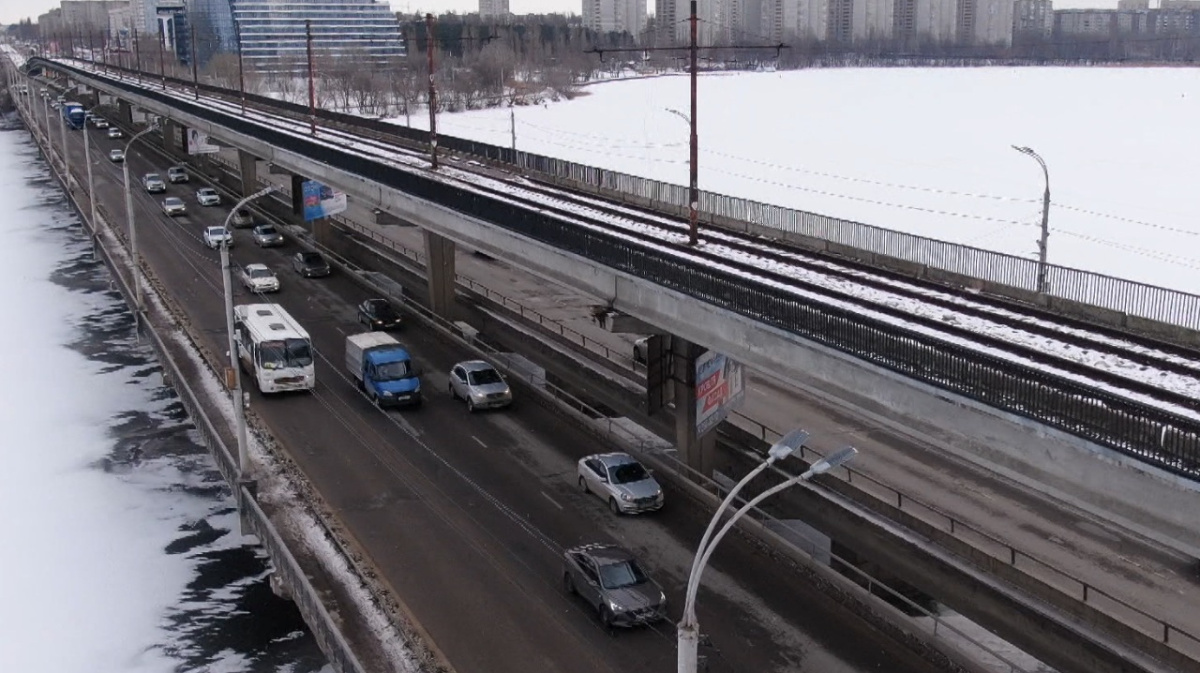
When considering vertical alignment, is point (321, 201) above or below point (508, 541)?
above

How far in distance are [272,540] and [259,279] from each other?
30.0 metres

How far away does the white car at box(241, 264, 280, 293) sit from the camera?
174 feet

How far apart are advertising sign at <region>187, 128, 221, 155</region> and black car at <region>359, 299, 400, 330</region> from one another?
39289 millimetres

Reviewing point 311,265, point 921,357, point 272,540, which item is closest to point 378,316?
point 311,265

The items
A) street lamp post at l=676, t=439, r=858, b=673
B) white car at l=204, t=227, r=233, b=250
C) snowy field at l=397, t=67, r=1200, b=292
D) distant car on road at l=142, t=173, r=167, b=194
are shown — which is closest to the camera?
street lamp post at l=676, t=439, r=858, b=673

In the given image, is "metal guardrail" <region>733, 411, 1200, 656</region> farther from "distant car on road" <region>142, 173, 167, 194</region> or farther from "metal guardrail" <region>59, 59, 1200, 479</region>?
"distant car on road" <region>142, 173, 167, 194</region>

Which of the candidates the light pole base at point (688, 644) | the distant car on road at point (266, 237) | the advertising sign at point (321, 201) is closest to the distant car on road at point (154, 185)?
the distant car on road at point (266, 237)

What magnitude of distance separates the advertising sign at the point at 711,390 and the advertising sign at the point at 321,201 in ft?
94.3

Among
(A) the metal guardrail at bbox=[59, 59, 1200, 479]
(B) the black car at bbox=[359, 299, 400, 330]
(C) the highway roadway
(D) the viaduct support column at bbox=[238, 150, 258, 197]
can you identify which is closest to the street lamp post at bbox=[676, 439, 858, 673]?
(A) the metal guardrail at bbox=[59, 59, 1200, 479]

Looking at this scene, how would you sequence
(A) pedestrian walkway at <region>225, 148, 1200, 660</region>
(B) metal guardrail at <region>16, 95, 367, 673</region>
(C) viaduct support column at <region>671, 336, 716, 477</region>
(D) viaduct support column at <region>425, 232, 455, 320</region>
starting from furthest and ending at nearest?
1. (D) viaduct support column at <region>425, 232, 455, 320</region>
2. (C) viaduct support column at <region>671, 336, 716, 477</region>
3. (A) pedestrian walkway at <region>225, 148, 1200, 660</region>
4. (B) metal guardrail at <region>16, 95, 367, 673</region>

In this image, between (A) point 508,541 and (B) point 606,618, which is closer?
(B) point 606,618

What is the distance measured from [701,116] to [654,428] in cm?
10217

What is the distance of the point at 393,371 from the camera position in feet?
122

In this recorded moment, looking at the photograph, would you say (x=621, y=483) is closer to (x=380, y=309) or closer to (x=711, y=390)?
(x=711, y=390)
